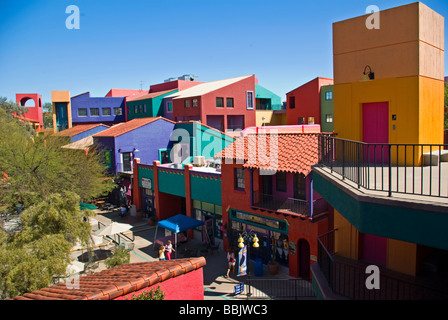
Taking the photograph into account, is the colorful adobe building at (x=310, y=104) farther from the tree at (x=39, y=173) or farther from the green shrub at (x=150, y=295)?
the green shrub at (x=150, y=295)

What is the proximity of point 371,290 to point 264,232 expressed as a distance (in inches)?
461

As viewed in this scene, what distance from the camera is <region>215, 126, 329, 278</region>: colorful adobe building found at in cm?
1717

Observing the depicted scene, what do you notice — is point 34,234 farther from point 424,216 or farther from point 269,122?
point 269,122

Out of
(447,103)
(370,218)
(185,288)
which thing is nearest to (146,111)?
(447,103)

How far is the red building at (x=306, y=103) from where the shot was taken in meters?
44.2

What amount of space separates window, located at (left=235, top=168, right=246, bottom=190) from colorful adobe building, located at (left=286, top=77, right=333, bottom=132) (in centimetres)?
2474

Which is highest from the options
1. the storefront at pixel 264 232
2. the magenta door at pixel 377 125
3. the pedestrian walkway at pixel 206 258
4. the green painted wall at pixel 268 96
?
the green painted wall at pixel 268 96

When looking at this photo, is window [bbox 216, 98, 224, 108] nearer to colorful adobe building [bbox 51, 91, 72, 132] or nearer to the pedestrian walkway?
the pedestrian walkway

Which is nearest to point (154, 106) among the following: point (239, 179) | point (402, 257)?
point (239, 179)

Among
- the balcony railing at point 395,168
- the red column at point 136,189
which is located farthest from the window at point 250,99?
the balcony railing at point 395,168

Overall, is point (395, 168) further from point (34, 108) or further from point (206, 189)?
point (34, 108)

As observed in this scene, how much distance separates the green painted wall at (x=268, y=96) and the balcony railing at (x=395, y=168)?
142 ft

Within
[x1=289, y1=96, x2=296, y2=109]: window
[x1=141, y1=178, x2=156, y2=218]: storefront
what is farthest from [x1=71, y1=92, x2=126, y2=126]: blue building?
[x1=141, y1=178, x2=156, y2=218]: storefront
